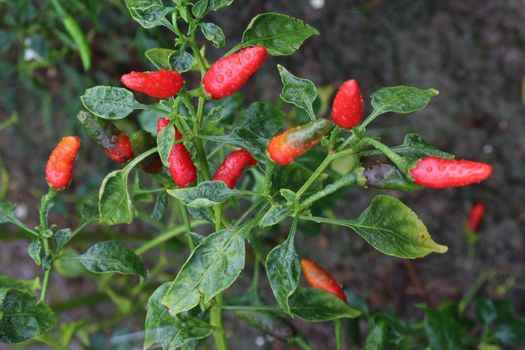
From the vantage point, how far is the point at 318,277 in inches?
53.2

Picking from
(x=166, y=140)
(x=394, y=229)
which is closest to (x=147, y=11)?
(x=166, y=140)

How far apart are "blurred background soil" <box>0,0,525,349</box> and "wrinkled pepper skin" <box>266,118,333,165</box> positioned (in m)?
1.52

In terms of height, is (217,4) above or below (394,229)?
above

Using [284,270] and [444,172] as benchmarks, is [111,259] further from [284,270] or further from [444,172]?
[444,172]

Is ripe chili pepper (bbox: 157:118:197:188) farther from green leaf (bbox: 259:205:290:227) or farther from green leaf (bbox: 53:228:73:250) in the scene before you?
green leaf (bbox: 53:228:73:250)

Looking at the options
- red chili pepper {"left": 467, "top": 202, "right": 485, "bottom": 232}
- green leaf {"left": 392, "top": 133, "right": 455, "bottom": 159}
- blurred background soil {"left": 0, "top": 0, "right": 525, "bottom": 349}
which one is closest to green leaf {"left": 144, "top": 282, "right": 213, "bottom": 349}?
green leaf {"left": 392, "top": 133, "right": 455, "bottom": 159}

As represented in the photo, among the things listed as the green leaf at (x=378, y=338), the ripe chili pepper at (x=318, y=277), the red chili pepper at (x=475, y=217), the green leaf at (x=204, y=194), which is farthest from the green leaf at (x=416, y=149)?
the red chili pepper at (x=475, y=217)

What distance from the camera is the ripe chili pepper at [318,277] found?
4.40 ft

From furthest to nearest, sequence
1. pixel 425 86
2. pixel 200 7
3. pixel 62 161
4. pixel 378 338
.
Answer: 1. pixel 425 86
2. pixel 378 338
3. pixel 62 161
4. pixel 200 7

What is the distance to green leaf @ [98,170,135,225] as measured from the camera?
1.13 metres

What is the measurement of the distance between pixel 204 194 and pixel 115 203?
0.17 meters

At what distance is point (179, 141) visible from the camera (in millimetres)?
1087

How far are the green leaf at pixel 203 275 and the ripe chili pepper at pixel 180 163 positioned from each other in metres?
0.12

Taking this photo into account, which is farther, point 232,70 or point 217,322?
point 217,322
